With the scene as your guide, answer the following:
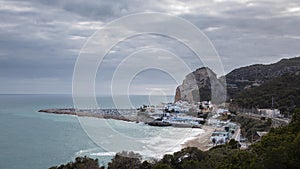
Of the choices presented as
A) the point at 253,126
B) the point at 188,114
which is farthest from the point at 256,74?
the point at 253,126

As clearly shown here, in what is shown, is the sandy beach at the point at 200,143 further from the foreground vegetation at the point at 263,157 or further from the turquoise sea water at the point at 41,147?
the foreground vegetation at the point at 263,157

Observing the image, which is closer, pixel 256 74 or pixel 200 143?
pixel 200 143

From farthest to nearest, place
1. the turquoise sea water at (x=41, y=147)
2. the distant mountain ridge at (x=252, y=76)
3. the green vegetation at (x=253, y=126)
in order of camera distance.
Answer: the distant mountain ridge at (x=252, y=76) → the green vegetation at (x=253, y=126) → the turquoise sea water at (x=41, y=147)

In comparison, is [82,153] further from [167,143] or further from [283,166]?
[283,166]

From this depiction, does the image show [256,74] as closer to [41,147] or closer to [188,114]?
[188,114]

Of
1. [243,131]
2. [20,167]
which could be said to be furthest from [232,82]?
[20,167]

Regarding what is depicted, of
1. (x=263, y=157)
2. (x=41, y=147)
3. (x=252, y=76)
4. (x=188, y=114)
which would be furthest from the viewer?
(x=252, y=76)

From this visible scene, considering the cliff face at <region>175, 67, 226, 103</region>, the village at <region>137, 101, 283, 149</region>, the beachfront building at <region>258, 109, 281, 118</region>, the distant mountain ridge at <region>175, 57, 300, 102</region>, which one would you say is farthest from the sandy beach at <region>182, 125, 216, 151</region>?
the distant mountain ridge at <region>175, 57, 300, 102</region>

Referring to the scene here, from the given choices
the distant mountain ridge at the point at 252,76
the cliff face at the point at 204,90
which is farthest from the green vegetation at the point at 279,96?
the distant mountain ridge at the point at 252,76
